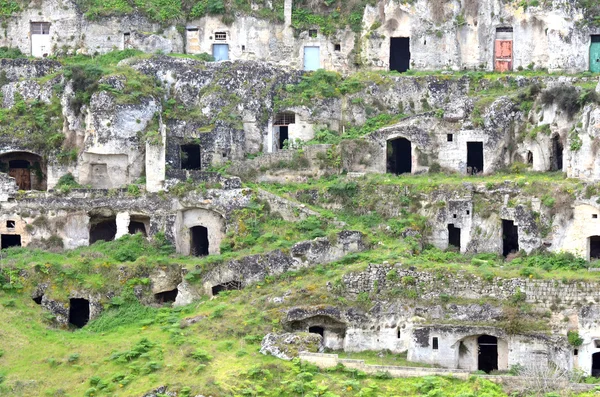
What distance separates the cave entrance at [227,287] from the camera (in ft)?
193

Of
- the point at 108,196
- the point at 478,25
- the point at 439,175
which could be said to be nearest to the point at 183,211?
the point at 108,196

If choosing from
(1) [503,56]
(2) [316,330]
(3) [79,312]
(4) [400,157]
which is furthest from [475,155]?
(3) [79,312]

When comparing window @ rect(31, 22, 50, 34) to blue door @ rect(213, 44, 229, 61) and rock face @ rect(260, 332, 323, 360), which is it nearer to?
blue door @ rect(213, 44, 229, 61)

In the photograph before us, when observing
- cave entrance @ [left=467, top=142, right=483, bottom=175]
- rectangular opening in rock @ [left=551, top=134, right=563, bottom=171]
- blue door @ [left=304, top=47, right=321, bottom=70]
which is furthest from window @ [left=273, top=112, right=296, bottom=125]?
rectangular opening in rock @ [left=551, top=134, right=563, bottom=171]

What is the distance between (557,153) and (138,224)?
20467 millimetres

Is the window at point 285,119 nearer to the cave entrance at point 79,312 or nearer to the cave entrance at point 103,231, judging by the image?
the cave entrance at point 103,231

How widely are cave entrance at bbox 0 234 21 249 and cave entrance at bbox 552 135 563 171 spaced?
25.9 meters

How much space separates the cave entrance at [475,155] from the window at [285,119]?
918 centimetres

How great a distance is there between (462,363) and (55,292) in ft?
59.3

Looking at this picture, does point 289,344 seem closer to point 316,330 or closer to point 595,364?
point 316,330

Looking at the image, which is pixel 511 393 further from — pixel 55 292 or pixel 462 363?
pixel 55 292

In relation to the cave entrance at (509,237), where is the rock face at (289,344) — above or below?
below

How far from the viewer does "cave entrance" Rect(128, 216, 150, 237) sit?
6389 centimetres

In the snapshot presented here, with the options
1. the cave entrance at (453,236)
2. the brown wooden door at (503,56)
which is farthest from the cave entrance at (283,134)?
the brown wooden door at (503,56)
